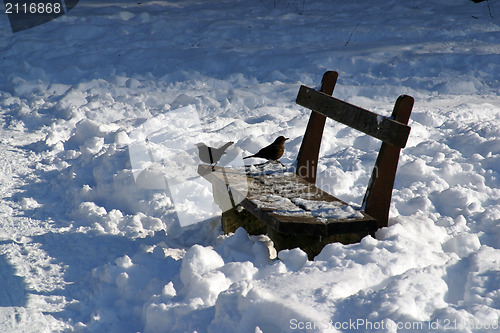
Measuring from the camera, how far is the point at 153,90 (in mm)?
7684

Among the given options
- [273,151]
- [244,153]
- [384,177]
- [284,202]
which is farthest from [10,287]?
[244,153]

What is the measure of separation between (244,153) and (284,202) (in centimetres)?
199

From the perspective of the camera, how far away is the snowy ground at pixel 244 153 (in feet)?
8.85

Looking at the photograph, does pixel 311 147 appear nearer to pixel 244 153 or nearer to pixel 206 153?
pixel 206 153

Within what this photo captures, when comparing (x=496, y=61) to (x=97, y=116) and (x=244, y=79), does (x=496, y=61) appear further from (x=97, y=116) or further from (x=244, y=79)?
(x=97, y=116)

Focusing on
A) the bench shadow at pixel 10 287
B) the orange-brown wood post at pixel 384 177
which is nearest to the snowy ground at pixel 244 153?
the bench shadow at pixel 10 287

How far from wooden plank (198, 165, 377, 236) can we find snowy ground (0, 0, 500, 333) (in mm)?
160

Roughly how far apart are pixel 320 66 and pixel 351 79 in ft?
2.15

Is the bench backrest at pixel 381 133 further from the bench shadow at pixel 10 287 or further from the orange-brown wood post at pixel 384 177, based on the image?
the bench shadow at pixel 10 287

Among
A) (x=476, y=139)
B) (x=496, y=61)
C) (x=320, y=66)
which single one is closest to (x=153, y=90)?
(x=320, y=66)

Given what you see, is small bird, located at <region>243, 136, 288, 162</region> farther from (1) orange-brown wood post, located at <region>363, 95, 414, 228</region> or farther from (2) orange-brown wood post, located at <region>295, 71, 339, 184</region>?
(1) orange-brown wood post, located at <region>363, 95, 414, 228</region>

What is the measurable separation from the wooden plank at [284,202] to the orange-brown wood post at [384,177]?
0.48 ft

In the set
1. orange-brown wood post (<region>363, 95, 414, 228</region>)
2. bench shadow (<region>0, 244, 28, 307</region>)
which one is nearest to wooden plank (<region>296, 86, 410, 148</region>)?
orange-brown wood post (<region>363, 95, 414, 228</region>)

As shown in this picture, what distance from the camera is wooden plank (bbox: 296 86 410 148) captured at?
325 centimetres
